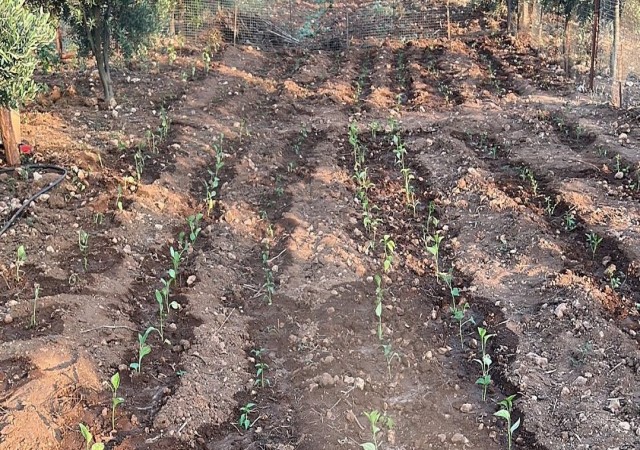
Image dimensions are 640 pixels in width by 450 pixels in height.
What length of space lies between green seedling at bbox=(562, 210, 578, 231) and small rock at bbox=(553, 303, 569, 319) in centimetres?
200

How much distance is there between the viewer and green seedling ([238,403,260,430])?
5039 mm

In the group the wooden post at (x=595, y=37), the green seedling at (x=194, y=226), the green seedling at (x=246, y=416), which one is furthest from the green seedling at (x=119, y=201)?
the wooden post at (x=595, y=37)

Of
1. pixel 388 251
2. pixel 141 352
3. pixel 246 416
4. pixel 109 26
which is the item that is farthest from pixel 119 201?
pixel 109 26

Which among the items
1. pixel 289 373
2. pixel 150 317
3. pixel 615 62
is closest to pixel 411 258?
pixel 289 373

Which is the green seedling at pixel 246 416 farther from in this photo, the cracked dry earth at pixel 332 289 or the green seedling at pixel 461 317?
the green seedling at pixel 461 317

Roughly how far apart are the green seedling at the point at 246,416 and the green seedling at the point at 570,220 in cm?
493

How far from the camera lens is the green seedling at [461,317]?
20.5 ft

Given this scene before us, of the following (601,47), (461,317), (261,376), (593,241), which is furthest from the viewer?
(601,47)

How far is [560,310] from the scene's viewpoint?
6289 millimetres

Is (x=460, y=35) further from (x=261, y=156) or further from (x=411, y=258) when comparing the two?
(x=411, y=258)

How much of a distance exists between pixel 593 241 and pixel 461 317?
95.0 inches

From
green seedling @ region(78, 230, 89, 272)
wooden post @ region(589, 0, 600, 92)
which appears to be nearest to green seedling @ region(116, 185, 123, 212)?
green seedling @ region(78, 230, 89, 272)

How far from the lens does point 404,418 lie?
205 inches

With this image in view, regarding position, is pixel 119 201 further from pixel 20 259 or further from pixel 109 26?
pixel 109 26
